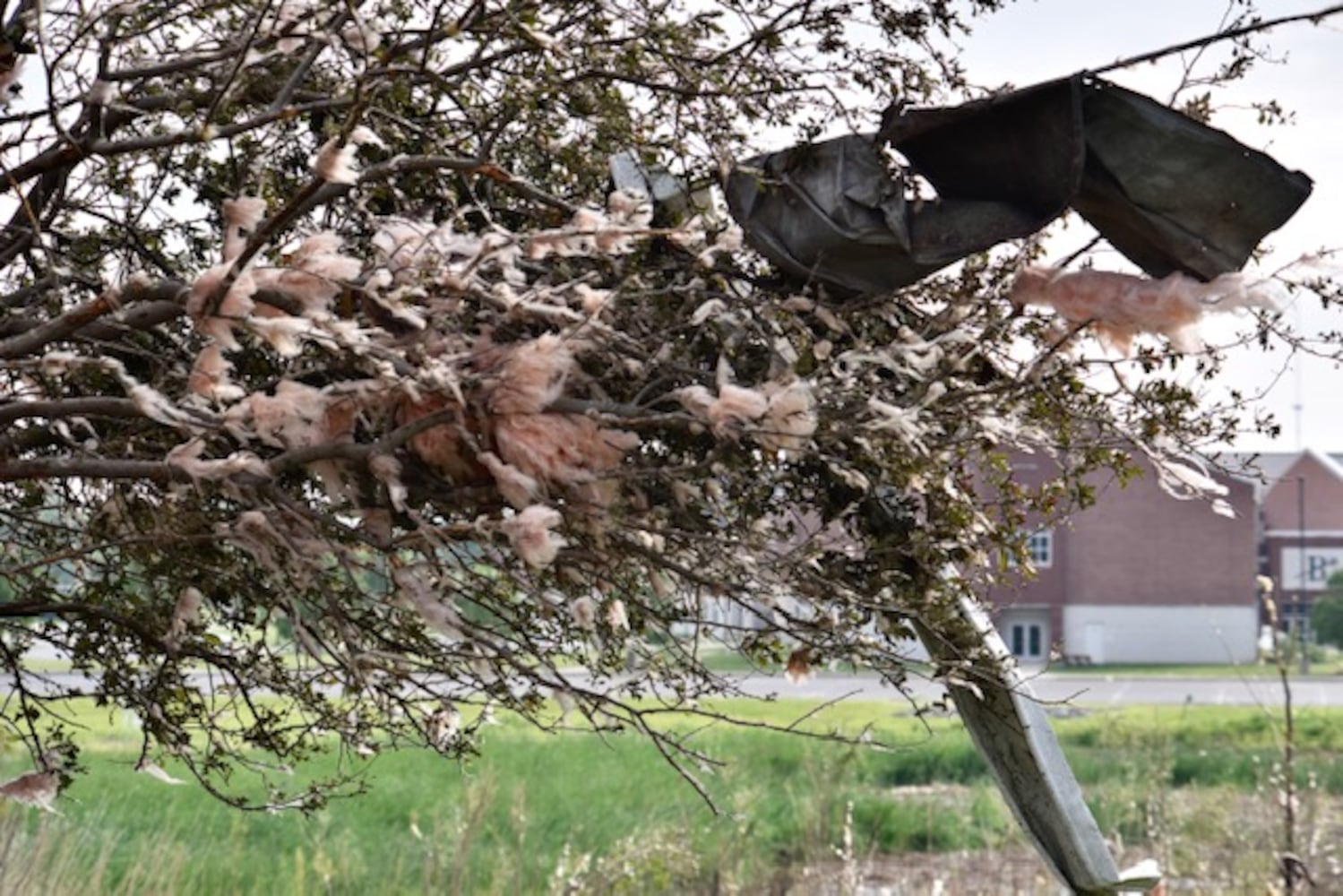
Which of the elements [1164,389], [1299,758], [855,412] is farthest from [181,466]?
[1299,758]

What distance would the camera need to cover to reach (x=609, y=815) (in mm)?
13531

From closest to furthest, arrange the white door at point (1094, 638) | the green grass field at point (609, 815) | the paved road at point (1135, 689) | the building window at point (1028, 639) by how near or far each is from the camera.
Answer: the green grass field at point (609, 815) < the paved road at point (1135, 689) < the white door at point (1094, 638) < the building window at point (1028, 639)

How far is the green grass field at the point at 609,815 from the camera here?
344 inches

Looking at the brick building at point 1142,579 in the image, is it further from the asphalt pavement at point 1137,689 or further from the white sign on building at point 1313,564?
the white sign on building at point 1313,564

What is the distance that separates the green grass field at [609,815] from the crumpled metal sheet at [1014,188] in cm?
192

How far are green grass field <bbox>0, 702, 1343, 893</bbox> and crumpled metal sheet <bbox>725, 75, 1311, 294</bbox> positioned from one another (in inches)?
75.6

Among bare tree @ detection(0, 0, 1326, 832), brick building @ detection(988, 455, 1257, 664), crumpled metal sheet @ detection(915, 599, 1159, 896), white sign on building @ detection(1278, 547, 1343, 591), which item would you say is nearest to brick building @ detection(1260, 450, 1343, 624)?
white sign on building @ detection(1278, 547, 1343, 591)

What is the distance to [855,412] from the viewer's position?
347 centimetres

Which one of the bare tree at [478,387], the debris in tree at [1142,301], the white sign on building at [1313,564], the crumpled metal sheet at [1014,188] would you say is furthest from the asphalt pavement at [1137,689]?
the debris in tree at [1142,301]

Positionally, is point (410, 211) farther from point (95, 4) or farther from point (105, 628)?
point (105, 628)

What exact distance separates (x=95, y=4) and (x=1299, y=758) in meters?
13.7

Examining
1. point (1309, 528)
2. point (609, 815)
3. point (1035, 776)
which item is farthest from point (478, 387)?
point (1309, 528)

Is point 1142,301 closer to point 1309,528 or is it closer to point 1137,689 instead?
point 1137,689

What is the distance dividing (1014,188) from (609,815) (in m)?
10.3
